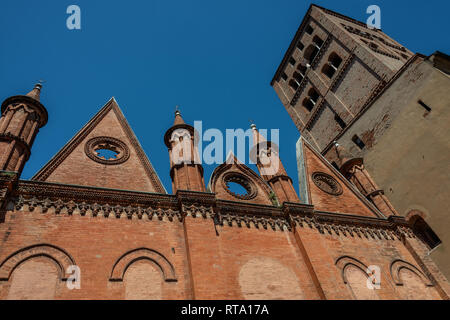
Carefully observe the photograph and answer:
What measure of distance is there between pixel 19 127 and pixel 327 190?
1351 centimetres

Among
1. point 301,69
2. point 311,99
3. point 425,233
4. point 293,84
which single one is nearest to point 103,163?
point 425,233

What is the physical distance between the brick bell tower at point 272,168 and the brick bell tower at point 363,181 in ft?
15.5

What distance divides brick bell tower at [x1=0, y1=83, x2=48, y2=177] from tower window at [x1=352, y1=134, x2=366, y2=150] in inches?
687

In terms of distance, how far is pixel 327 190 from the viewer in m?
17.0

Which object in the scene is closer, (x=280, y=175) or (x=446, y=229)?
(x=446, y=229)

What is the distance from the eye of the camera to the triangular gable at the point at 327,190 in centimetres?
1591

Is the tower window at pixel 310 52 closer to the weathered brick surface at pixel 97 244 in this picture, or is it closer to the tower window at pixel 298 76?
the tower window at pixel 298 76

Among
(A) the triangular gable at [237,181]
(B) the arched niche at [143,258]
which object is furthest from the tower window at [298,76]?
(B) the arched niche at [143,258]

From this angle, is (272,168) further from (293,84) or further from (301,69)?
(293,84)
